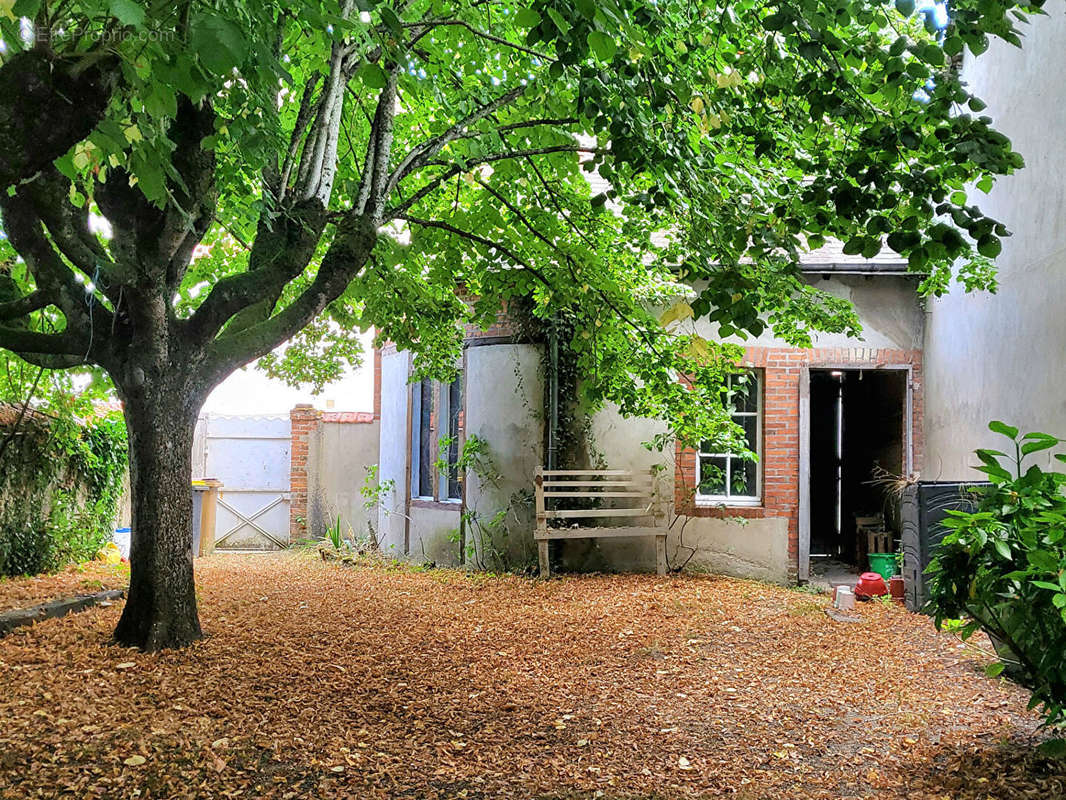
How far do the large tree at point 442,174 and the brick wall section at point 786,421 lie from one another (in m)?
1.80

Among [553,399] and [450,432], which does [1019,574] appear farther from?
[450,432]

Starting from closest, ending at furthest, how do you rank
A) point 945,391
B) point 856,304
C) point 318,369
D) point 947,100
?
point 947,100 → point 945,391 → point 856,304 → point 318,369

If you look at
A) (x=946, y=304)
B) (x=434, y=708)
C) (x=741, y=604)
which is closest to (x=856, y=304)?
(x=946, y=304)

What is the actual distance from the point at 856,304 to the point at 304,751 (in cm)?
825

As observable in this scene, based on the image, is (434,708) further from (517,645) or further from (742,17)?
(742,17)

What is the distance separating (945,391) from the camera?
29.7 feet

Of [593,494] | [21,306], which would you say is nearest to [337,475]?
[593,494]

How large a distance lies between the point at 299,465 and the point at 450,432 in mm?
4237

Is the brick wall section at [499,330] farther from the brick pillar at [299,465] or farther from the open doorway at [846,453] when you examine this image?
the open doorway at [846,453]

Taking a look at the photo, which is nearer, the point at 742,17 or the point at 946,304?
the point at 742,17

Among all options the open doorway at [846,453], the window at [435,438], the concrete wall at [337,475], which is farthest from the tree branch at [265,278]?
the concrete wall at [337,475]

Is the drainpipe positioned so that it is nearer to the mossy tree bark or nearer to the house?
the house

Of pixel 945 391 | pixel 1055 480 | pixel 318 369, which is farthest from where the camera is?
pixel 318 369

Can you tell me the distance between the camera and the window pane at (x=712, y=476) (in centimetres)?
938
